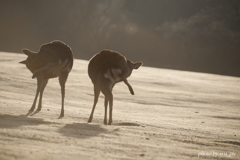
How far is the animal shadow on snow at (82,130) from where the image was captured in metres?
4.31

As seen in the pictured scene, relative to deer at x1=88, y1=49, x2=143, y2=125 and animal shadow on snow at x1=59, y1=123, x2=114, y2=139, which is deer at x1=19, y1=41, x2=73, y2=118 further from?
animal shadow on snow at x1=59, y1=123, x2=114, y2=139

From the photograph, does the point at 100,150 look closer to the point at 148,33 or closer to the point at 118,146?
the point at 118,146

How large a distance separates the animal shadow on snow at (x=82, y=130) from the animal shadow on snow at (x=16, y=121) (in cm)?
55

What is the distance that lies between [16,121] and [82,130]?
1.10 meters

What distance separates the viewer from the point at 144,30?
146 feet

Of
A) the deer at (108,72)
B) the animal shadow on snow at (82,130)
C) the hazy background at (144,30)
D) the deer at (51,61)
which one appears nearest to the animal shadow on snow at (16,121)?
the animal shadow on snow at (82,130)

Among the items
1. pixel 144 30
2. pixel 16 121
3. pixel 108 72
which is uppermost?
pixel 144 30

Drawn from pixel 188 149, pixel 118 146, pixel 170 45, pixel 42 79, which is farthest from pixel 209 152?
pixel 170 45

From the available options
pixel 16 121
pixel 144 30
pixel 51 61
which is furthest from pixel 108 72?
pixel 144 30

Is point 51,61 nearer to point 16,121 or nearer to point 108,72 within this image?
point 108,72

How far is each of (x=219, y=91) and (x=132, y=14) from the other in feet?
113

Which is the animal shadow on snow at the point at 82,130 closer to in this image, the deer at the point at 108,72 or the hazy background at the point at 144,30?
the deer at the point at 108,72

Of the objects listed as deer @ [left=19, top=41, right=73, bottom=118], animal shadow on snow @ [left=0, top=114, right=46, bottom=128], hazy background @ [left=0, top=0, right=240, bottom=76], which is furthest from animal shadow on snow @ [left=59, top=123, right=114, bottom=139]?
hazy background @ [left=0, top=0, right=240, bottom=76]

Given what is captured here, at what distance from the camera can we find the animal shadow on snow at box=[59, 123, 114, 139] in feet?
14.1
